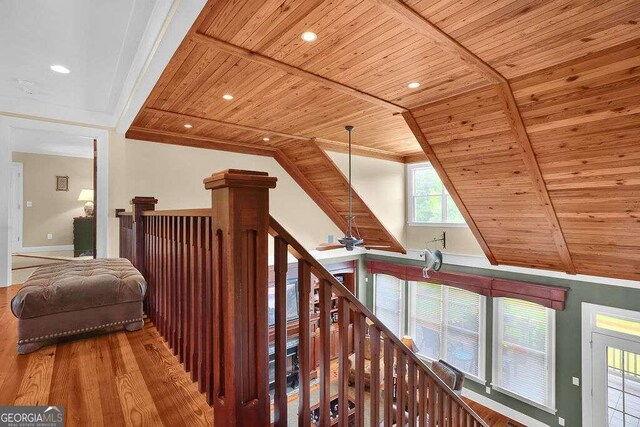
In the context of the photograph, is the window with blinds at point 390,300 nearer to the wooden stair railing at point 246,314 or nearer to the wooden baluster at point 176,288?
the wooden stair railing at point 246,314

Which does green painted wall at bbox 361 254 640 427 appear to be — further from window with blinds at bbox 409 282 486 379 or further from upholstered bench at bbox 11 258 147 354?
upholstered bench at bbox 11 258 147 354

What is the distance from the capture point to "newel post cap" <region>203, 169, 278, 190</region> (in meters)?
1.01

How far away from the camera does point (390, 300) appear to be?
7551mm

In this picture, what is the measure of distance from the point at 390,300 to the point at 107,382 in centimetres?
668

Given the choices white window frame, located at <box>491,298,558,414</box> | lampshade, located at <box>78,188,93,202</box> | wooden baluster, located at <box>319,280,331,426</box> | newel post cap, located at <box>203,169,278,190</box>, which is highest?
lampshade, located at <box>78,188,93,202</box>

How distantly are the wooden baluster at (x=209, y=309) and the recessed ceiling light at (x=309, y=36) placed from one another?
1603 mm

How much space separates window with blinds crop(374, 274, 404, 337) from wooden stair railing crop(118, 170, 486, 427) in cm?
576

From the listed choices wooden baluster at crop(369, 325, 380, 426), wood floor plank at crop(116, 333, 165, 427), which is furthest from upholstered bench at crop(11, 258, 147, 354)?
wooden baluster at crop(369, 325, 380, 426)

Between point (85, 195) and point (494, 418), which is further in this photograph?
point (85, 195)

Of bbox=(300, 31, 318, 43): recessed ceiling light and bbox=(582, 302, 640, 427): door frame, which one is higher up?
bbox=(300, 31, 318, 43): recessed ceiling light

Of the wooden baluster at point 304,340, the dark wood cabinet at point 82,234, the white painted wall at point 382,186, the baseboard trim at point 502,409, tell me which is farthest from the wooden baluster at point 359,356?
the dark wood cabinet at point 82,234

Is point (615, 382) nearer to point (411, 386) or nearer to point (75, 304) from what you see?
point (411, 386)

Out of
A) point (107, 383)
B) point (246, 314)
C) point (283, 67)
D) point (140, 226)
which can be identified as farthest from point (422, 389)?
point (283, 67)

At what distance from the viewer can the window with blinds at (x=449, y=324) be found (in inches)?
234
